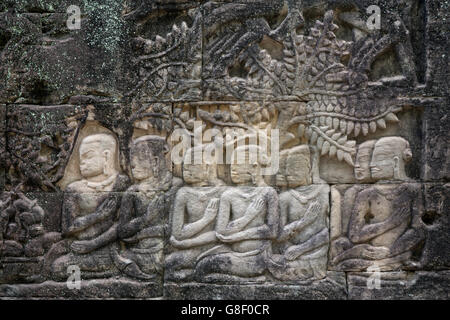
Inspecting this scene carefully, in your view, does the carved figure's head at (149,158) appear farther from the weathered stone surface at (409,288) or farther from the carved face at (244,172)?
the weathered stone surface at (409,288)

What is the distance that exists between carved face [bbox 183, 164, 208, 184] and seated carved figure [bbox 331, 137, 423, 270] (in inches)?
59.4

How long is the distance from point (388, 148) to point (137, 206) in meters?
2.64

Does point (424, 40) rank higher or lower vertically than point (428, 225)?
higher

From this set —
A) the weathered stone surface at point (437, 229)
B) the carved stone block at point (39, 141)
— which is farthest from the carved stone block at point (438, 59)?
the carved stone block at point (39, 141)

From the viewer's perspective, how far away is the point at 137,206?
5.15 metres

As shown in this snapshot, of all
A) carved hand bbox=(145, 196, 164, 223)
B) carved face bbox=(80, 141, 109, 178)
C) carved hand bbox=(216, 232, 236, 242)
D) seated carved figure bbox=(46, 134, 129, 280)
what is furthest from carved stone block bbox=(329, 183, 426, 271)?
carved face bbox=(80, 141, 109, 178)

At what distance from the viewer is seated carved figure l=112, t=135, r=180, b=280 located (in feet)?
16.7

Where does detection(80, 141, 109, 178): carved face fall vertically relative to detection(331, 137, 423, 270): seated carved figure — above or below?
above

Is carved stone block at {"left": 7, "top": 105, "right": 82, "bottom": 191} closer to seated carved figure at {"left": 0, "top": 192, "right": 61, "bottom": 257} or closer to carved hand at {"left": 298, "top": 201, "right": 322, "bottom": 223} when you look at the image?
seated carved figure at {"left": 0, "top": 192, "right": 61, "bottom": 257}

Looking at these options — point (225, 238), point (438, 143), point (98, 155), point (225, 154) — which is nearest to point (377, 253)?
point (438, 143)

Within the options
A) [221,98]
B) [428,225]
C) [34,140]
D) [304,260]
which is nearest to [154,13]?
[221,98]

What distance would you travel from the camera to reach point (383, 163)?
500cm

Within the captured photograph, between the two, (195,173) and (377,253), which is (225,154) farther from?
(377,253)

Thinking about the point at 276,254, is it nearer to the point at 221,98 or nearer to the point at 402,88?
the point at 221,98
